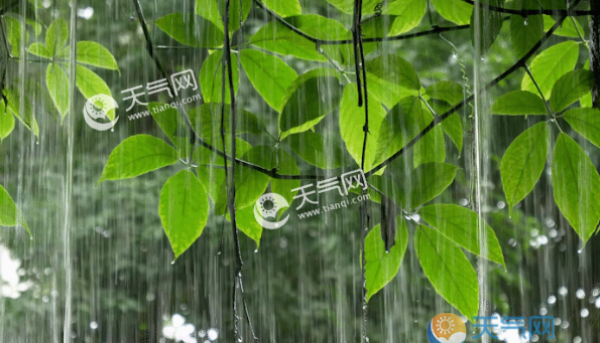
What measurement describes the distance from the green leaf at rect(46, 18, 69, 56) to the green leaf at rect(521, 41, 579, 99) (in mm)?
742

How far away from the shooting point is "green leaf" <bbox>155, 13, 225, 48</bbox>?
0.61m

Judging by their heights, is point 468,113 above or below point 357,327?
above

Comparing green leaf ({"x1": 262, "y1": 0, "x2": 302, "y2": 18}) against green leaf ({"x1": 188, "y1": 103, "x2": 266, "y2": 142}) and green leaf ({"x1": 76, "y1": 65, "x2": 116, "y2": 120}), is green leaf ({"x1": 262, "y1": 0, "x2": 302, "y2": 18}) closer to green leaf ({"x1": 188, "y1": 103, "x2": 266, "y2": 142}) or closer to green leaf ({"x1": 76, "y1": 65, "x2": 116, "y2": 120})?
green leaf ({"x1": 188, "y1": 103, "x2": 266, "y2": 142})

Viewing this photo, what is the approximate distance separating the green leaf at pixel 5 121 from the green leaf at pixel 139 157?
0.27m

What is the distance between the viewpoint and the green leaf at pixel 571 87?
1.91ft

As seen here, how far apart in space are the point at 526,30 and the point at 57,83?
0.74 m

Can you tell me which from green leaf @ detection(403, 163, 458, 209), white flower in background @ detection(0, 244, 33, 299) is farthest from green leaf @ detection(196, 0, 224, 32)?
white flower in background @ detection(0, 244, 33, 299)

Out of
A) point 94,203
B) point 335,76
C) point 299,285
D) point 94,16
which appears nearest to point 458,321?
point 299,285

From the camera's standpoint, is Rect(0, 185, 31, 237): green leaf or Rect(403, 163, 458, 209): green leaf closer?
Rect(403, 163, 458, 209): green leaf

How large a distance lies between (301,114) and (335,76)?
8 cm

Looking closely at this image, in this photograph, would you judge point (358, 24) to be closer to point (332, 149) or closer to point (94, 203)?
point (332, 149)

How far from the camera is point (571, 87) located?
58 centimetres

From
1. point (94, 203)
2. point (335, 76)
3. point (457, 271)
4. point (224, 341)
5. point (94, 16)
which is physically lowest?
point (224, 341)

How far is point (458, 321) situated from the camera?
2.05 feet
